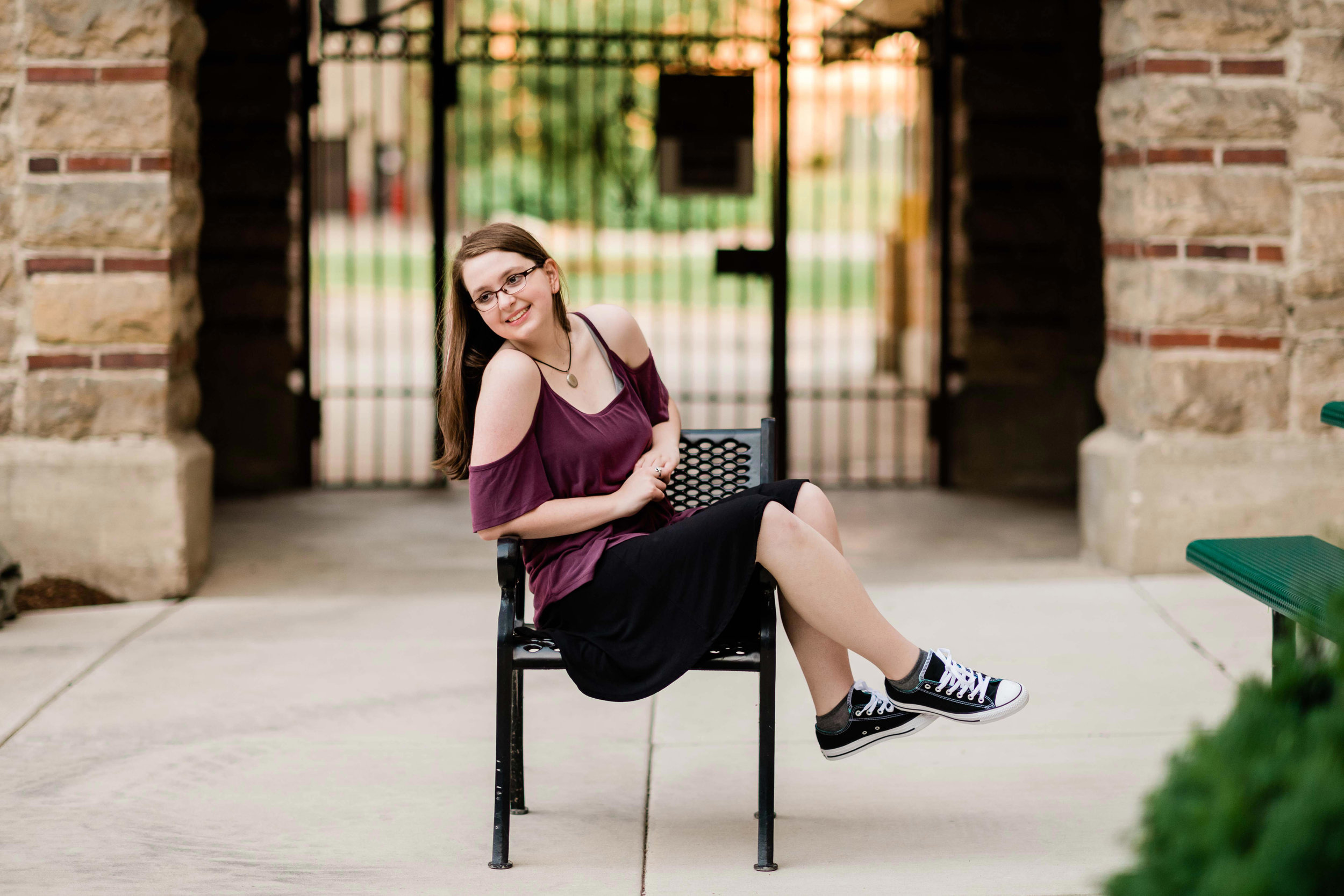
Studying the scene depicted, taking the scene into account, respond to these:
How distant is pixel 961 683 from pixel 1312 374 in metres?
3.21

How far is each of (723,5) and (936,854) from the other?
14.5 m

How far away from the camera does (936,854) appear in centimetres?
326

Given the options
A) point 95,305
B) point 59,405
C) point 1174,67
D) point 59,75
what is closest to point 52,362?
point 59,405

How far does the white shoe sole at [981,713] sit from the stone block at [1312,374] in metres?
3.07

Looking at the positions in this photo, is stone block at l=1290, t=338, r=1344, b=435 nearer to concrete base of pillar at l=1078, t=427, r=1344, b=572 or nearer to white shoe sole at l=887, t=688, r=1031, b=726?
concrete base of pillar at l=1078, t=427, r=1344, b=572

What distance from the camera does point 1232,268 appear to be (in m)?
5.65

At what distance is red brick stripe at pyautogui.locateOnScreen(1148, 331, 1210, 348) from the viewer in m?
5.64

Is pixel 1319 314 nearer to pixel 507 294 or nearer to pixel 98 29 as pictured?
pixel 507 294

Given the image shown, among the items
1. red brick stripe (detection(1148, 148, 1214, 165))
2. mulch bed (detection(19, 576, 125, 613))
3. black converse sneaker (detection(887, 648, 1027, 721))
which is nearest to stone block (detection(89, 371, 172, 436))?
mulch bed (detection(19, 576, 125, 613))

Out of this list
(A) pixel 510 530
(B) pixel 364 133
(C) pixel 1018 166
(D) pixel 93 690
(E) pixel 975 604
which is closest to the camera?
(A) pixel 510 530

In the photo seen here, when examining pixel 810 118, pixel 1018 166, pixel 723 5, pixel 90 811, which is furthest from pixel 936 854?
pixel 810 118

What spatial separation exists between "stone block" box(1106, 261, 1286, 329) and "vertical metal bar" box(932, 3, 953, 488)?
2.49 m

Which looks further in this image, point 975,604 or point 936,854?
point 975,604

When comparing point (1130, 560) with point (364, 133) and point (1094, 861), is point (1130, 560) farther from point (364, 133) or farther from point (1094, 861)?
point (364, 133)
